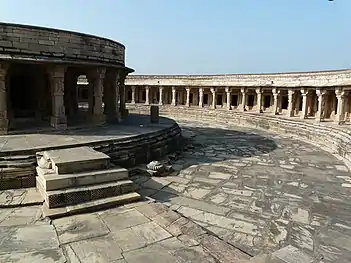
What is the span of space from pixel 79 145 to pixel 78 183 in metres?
2.21

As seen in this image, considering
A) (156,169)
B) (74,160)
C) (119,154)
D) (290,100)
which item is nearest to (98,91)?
(119,154)

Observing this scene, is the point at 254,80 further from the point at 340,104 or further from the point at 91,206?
the point at 91,206

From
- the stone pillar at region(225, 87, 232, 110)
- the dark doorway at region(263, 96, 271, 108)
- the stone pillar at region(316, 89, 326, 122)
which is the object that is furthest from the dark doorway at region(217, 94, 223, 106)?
the stone pillar at region(316, 89, 326, 122)

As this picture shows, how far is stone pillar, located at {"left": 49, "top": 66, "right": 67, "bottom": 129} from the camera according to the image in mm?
9750

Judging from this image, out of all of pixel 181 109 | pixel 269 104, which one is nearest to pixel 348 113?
pixel 269 104

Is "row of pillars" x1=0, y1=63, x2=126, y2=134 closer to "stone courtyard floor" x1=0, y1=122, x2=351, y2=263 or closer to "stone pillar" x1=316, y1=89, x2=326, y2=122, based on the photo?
"stone courtyard floor" x1=0, y1=122, x2=351, y2=263

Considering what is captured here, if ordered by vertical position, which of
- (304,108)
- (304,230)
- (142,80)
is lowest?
(304,230)

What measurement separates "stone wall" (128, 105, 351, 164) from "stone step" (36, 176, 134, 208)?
28.8 feet

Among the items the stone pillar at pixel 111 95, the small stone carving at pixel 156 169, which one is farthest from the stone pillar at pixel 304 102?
the small stone carving at pixel 156 169

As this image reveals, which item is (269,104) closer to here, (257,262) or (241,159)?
(241,159)

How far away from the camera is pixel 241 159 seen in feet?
35.4

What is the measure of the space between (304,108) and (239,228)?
16.0 metres

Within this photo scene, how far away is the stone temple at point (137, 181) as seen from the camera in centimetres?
449

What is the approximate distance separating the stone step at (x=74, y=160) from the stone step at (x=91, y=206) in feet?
2.74
